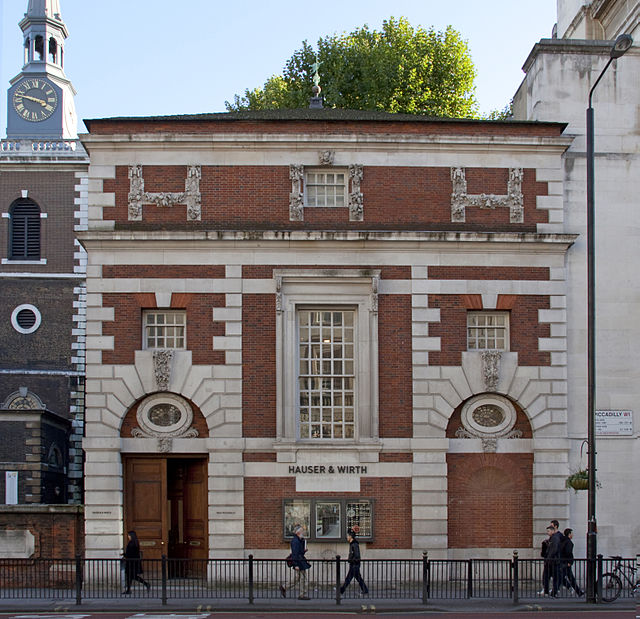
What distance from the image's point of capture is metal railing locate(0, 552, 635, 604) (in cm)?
2294

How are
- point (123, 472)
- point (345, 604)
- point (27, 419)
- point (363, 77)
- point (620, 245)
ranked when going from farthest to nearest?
point (363, 77) → point (27, 419) → point (620, 245) → point (123, 472) → point (345, 604)

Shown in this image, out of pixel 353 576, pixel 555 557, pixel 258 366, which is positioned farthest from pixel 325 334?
pixel 555 557

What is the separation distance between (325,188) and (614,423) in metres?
9.66

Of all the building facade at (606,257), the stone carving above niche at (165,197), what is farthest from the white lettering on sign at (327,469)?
the stone carving above niche at (165,197)

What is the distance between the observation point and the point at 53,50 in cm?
6219

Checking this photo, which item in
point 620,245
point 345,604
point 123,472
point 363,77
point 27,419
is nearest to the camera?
point 345,604

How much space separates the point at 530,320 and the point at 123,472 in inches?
433

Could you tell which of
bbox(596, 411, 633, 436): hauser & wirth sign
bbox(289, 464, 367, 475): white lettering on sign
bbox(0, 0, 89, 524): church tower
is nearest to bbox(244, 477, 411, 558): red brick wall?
bbox(289, 464, 367, 475): white lettering on sign

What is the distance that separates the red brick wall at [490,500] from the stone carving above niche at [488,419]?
0.51 meters

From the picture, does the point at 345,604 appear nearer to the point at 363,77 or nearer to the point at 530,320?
the point at 530,320

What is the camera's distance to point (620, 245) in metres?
27.3

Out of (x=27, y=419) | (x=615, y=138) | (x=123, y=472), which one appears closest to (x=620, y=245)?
(x=615, y=138)

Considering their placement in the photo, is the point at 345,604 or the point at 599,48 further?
the point at 599,48

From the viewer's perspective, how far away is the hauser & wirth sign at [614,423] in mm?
26531
